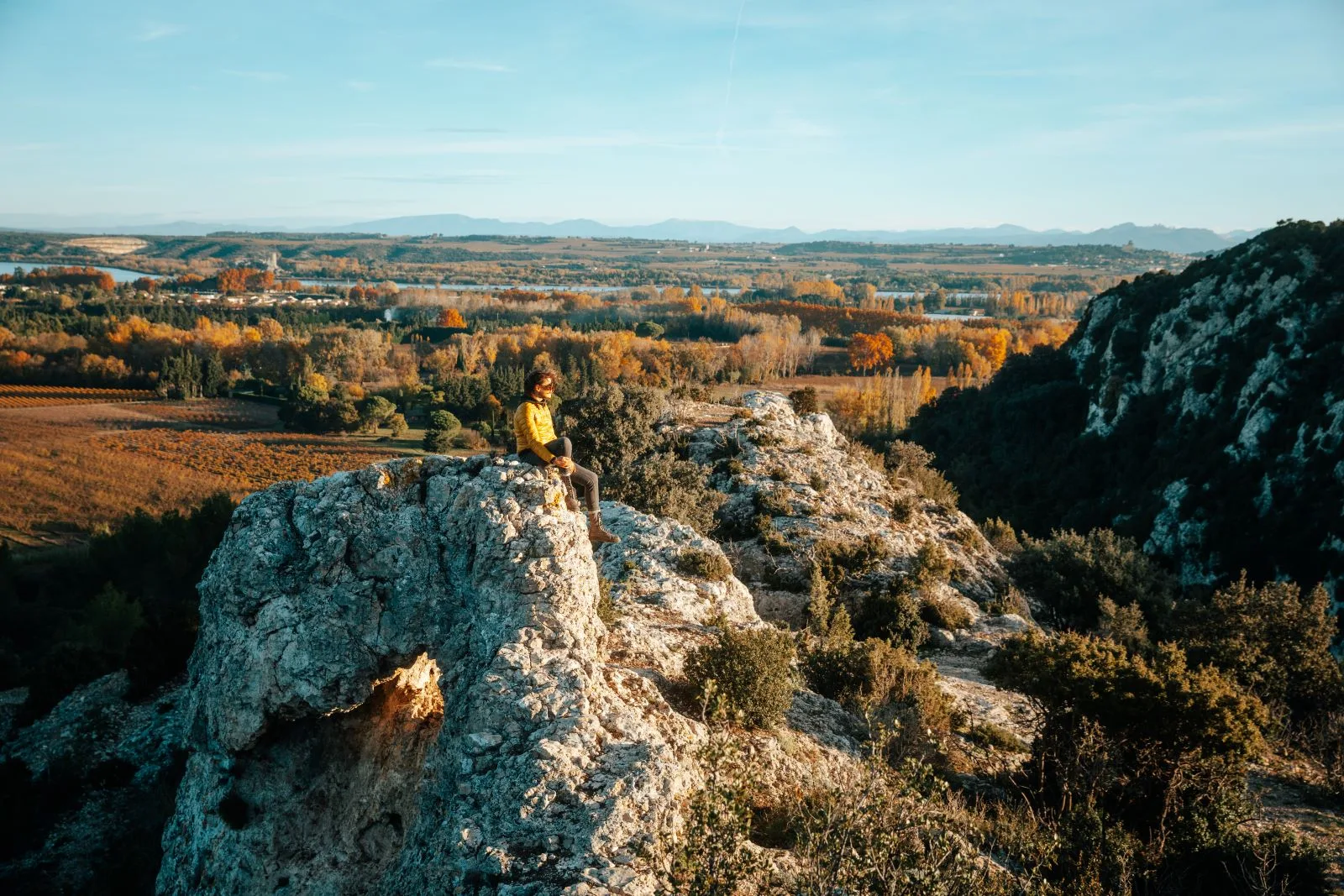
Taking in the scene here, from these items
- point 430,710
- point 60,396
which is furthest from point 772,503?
point 60,396

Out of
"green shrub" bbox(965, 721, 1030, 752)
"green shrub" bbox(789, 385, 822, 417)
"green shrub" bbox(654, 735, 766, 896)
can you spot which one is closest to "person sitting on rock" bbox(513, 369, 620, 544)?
"green shrub" bbox(654, 735, 766, 896)

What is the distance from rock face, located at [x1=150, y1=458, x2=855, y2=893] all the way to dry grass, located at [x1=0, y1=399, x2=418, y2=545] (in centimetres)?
5320

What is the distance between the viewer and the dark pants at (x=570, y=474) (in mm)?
10672

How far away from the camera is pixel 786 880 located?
8.20 metres

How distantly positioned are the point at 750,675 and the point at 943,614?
444 inches

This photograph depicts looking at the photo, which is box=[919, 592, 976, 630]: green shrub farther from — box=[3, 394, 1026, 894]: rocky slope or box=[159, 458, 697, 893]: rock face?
box=[159, 458, 697, 893]: rock face

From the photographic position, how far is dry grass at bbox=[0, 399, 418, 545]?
58094mm

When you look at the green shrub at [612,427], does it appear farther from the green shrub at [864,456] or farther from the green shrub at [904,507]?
the green shrub at [904,507]

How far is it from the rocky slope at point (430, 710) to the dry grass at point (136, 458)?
53.3 metres

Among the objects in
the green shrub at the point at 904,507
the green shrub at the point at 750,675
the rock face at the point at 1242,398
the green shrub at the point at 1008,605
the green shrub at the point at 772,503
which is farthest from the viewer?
the rock face at the point at 1242,398

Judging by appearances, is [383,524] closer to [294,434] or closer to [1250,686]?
[1250,686]

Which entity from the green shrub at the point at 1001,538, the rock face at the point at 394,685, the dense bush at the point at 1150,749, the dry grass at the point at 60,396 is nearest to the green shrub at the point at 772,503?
the green shrub at the point at 1001,538

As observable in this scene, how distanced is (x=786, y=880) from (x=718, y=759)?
5.68 ft

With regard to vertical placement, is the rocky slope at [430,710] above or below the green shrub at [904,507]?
above
